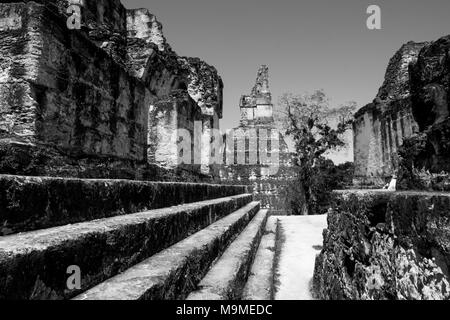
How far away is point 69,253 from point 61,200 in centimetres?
43

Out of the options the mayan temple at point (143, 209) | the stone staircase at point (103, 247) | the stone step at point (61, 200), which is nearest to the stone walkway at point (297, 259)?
the mayan temple at point (143, 209)

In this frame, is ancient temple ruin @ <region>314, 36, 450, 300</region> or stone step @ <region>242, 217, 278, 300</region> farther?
stone step @ <region>242, 217, 278, 300</region>

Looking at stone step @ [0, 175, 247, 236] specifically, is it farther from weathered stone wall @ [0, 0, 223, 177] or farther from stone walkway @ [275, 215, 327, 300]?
stone walkway @ [275, 215, 327, 300]

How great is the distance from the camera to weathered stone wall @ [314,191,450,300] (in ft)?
4.48

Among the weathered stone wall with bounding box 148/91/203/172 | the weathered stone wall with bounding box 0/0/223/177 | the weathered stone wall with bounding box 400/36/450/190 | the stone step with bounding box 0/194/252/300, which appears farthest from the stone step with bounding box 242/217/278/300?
the weathered stone wall with bounding box 148/91/203/172

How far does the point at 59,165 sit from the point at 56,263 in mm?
1440

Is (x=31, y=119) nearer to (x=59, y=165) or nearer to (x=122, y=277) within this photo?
(x=59, y=165)

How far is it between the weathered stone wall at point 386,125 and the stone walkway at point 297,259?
472 centimetres

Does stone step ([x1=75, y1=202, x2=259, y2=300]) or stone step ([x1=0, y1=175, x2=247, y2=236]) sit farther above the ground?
stone step ([x1=0, y1=175, x2=247, y2=236])

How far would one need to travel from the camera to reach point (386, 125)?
1098 centimetres

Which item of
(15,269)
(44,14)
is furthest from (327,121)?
(15,269)

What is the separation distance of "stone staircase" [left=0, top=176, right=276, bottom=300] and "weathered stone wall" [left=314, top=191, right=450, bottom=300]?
730 mm

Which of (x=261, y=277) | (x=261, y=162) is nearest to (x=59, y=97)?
(x=261, y=277)

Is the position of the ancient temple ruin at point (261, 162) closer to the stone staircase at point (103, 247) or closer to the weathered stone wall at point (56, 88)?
the weathered stone wall at point (56, 88)
